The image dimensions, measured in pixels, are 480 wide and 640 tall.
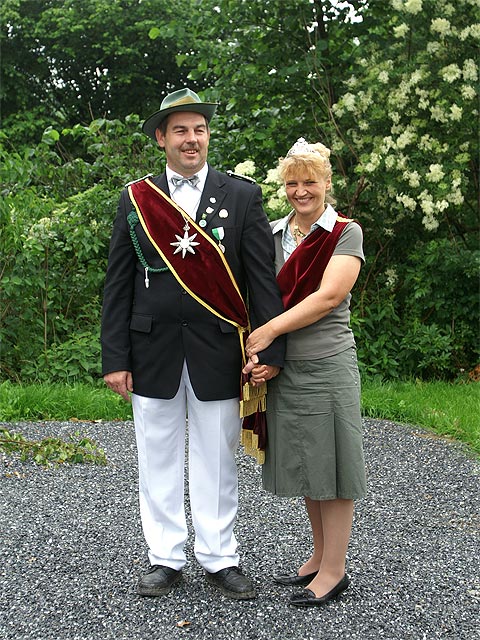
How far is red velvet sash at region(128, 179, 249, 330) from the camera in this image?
10.2 feet

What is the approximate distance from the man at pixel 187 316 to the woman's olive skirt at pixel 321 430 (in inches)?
5.4

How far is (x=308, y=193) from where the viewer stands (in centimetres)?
304

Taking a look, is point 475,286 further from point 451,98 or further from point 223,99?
point 223,99

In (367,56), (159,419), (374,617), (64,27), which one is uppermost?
(64,27)

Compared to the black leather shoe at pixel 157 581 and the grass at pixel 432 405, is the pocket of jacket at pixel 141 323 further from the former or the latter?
the grass at pixel 432 405

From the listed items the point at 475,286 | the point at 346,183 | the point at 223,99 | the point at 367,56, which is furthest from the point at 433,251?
the point at 223,99

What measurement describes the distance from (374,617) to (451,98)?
5195 millimetres

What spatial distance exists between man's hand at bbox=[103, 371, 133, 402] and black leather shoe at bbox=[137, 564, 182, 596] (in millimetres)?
729

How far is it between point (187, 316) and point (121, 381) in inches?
14.8

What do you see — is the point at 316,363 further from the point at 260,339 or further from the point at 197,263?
the point at 197,263

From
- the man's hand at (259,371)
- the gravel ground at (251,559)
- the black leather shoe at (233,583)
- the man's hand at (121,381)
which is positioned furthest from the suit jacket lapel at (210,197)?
the gravel ground at (251,559)

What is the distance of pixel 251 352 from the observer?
3.05 m

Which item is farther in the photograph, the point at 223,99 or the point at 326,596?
the point at 223,99

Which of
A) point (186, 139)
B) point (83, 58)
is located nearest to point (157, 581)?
point (186, 139)
